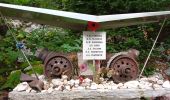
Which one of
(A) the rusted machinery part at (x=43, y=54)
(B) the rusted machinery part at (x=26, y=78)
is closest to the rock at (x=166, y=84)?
(B) the rusted machinery part at (x=26, y=78)

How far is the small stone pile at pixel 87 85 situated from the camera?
238 inches

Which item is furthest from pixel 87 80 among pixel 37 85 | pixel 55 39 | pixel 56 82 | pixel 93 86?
pixel 55 39

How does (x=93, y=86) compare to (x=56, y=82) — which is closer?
(x=93, y=86)

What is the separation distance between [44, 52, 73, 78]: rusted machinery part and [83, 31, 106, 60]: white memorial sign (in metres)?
0.30

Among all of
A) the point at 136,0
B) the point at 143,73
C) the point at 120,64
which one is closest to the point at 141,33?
the point at 136,0

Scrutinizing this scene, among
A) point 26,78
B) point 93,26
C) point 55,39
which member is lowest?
point 26,78

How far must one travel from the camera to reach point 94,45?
6293 millimetres

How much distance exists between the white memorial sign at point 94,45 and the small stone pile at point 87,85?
1.17ft

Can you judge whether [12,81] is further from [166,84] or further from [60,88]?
[166,84]

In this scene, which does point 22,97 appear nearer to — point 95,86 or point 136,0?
point 95,86

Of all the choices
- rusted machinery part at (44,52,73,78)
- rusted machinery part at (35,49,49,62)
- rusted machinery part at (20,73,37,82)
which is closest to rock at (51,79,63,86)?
rusted machinery part at (44,52,73,78)

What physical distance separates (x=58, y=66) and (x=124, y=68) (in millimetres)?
1003

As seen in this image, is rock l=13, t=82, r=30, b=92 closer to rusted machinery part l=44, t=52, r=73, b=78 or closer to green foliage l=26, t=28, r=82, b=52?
rusted machinery part l=44, t=52, r=73, b=78

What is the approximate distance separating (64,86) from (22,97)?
0.63 metres
